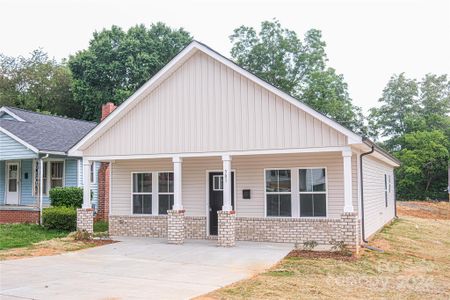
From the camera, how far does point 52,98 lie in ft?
132

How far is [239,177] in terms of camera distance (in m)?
14.3

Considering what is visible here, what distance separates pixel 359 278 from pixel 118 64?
100.0 feet

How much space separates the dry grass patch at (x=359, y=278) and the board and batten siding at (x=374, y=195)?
1.36 meters

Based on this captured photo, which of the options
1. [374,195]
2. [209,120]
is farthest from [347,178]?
[374,195]

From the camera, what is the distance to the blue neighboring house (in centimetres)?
1891

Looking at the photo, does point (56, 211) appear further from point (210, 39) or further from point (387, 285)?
point (210, 39)

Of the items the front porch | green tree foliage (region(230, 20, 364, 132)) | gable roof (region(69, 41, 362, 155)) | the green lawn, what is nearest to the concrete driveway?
the front porch

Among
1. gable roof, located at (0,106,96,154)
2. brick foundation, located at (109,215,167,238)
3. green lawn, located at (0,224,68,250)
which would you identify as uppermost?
gable roof, located at (0,106,96,154)

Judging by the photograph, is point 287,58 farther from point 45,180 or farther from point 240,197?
point 240,197

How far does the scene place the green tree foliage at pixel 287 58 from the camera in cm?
3841

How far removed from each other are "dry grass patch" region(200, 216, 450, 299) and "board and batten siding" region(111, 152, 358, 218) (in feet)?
7.49

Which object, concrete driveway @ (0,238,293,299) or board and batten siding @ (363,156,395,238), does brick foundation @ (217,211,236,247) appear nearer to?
concrete driveway @ (0,238,293,299)

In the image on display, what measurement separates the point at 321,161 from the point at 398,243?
12.5 feet

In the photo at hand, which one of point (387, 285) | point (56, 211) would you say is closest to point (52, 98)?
point (56, 211)
